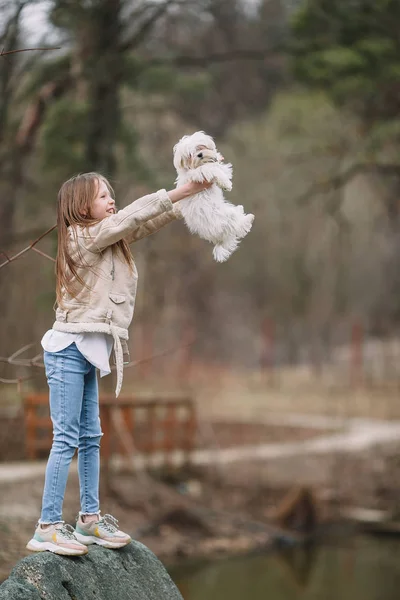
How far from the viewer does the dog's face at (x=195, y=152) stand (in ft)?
11.9

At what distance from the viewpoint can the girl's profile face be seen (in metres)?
3.70

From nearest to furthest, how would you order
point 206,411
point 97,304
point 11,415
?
point 97,304, point 11,415, point 206,411

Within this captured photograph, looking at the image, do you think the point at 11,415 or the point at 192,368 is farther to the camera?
the point at 192,368

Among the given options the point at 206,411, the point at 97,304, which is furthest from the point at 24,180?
the point at 97,304

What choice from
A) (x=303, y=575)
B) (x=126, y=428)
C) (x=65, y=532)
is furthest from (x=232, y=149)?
(x=65, y=532)

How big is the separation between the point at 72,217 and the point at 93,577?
4.42 feet

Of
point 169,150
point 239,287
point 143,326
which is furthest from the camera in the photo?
point 239,287

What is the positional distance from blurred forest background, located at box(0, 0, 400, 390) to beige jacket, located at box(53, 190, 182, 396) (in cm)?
173

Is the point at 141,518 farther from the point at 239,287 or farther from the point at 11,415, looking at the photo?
the point at 239,287

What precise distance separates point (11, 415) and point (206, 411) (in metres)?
5.09

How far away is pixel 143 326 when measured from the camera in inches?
965

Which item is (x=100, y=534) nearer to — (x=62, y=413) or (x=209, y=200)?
(x=62, y=413)

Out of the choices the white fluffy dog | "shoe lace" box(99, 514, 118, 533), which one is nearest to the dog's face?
the white fluffy dog

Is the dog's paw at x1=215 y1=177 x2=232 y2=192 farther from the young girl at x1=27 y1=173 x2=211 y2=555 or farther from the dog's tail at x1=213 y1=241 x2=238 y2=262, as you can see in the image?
the dog's tail at x1=213 y1=241 x2=238 y2=262
